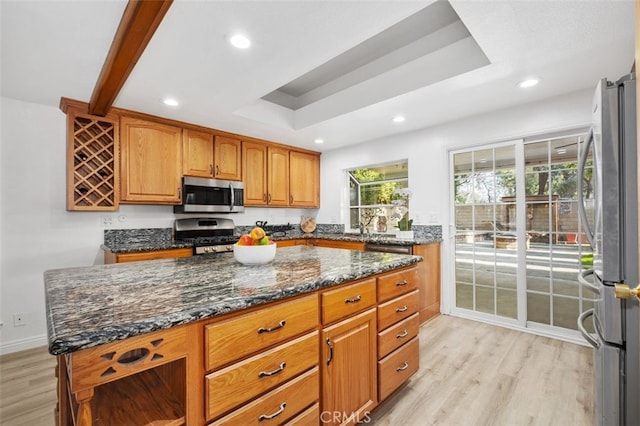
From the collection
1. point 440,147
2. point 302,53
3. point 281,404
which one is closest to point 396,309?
point 281,404

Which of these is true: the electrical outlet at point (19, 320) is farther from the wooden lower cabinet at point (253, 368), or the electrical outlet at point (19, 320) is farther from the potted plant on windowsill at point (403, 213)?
the potted plant on windowsill at point (403, 213)

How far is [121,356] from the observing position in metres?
0.81

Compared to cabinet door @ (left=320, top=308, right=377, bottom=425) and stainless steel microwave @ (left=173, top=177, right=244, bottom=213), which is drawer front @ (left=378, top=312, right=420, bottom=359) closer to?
cabinet door @ (left=320, top=308, right=377, bottom=425)

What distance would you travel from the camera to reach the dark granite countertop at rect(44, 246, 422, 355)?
803mm

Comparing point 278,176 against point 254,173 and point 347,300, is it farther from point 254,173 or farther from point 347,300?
point 347,300

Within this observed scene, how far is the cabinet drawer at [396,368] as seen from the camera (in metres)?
1.71

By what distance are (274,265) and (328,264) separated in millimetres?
315

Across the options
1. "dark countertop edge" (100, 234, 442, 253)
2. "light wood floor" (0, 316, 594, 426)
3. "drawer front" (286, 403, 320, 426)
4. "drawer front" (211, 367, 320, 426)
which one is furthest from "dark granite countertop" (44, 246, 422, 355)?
"dark countertop edge" (100, 234, 442, 253)

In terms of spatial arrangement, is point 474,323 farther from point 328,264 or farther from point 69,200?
point 69,200

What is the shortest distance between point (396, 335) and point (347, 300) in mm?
554

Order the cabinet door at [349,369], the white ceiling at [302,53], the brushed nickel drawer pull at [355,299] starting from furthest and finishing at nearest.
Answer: the white ceiling at [302,53] → the brushed nickel drawer pull at [355,299] → the cabinet door at [349,369]

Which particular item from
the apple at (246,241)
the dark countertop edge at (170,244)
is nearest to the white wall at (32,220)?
the dark countertop edge at (170,244)

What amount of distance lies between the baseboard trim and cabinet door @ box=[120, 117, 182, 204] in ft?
4.91

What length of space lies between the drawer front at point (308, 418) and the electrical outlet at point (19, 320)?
10.0ft
